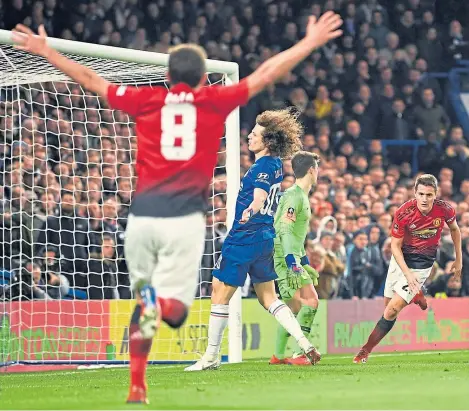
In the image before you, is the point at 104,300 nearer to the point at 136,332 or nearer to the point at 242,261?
the point at 242,261

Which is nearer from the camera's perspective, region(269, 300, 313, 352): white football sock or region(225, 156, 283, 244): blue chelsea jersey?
region(225, 156, 283, 244): blue chelsea jersey

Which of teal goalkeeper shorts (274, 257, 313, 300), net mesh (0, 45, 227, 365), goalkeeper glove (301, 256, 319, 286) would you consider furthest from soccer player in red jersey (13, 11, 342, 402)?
net mesh (0, 45, 227, 365)

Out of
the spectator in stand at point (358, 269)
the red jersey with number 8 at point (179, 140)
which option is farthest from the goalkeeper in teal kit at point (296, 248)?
the spectator in stand at point (358, 269)

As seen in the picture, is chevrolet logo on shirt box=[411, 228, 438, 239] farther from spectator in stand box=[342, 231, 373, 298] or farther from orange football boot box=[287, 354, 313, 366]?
spectator in stand box=[342, 231, 373, 298]

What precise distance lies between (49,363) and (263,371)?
332cm

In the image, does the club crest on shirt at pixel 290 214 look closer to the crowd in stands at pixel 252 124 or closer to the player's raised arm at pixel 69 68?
the crowd in stands at pixel 252 124

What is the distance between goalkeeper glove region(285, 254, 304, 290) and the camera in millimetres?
10727

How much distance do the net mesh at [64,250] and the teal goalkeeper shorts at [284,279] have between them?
6.92 feet

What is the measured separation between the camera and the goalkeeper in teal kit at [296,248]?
10.9 meters

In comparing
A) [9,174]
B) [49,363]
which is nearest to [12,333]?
[49,363]

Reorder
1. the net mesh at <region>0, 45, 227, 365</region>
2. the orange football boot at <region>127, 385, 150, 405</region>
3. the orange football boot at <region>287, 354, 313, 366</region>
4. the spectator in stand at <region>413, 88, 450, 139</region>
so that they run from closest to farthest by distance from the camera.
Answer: the orange football boot at <region>127, 385, 150, 405</region> < the orange football boot at <region>287, 354, 313, 366</region> < the net mesh at <region>0, 45, 227, 365</region> < the spectator in stand at <region>413, 88, 450, 139</region>

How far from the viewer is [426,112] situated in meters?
22.2

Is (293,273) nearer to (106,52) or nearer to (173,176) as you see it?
(106,52)

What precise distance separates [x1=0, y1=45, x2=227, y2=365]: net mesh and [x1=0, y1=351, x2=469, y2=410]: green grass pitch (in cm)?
234
